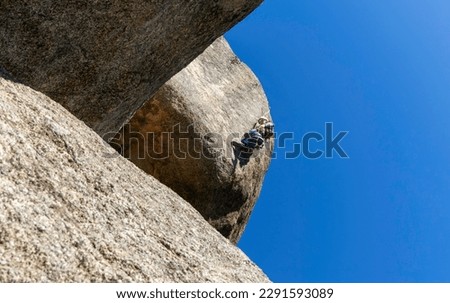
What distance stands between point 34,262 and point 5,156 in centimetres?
116

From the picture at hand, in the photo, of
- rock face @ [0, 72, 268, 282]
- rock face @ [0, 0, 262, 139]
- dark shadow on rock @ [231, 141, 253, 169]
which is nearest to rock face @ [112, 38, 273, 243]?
dark shadow on rock @ [231, 141, 253, 169]

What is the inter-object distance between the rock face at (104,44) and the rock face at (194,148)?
2.73 m

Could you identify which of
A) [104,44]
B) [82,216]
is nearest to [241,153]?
[104,44]

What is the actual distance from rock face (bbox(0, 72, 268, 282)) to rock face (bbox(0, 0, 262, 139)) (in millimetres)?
774

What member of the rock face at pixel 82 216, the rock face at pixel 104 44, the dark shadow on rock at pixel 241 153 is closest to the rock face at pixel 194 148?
the dark shadow on rock at pixel 241 153

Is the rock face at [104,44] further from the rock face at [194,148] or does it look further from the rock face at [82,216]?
the rock face at [194,148]

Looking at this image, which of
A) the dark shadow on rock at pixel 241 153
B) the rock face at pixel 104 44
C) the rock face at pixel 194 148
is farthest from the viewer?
the dark shadow on rock at pixel 241 153

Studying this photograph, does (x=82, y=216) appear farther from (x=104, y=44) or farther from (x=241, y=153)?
(x=241, y=153)

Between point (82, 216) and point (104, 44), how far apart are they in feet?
11.6

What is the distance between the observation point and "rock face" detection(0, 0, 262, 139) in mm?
6531

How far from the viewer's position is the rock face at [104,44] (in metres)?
6.53

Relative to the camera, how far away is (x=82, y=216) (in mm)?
4477

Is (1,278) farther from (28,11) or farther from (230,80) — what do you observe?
(230,80)

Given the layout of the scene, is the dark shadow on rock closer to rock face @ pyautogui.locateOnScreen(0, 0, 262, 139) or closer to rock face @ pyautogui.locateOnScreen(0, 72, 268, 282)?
rock face @ pyautogui.locateOnScreen(0, 0, 262, 139)
